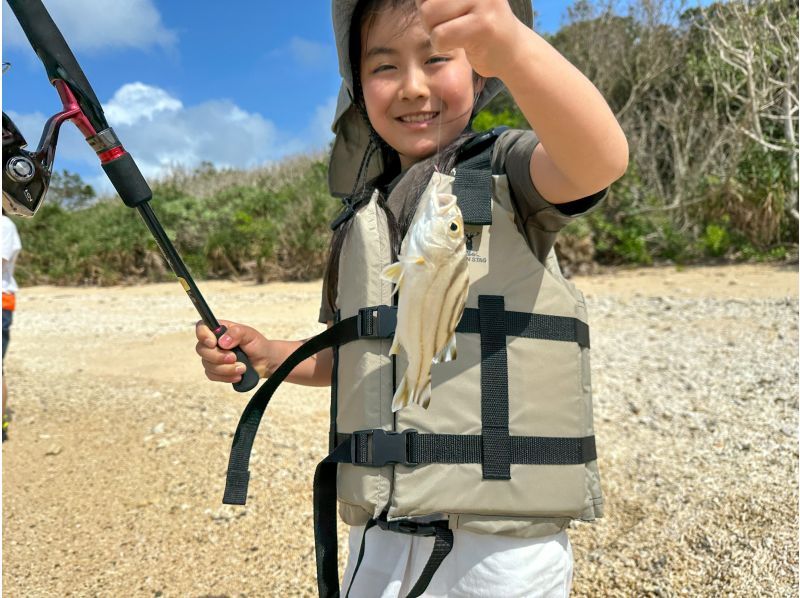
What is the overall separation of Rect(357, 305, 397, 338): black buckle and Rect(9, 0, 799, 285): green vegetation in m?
12.0

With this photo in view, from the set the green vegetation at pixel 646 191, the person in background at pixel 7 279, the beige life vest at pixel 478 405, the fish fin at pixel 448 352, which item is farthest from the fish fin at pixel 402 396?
the green vegetation at pixel 646 191

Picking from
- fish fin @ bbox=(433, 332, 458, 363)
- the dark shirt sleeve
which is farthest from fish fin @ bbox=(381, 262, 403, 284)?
the dark shirt sleeve

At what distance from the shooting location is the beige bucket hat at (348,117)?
7.75 feet

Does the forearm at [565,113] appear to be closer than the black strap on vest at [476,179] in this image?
Yes

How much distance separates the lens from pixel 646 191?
16.1 metres

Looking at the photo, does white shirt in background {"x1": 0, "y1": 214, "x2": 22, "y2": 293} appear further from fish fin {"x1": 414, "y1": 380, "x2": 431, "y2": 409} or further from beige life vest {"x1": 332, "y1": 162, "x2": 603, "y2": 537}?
fish fin {"x1": 414, "y1": 380, "x2": 431, "y2": 409}

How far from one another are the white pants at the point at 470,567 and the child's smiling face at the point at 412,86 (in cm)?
128

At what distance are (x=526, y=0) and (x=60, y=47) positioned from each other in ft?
5.08

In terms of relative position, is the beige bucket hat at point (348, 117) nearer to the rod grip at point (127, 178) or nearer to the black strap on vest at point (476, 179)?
the black strap on vest at point (476, 179)

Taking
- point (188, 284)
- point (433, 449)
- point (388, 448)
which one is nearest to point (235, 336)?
point (188, 284)

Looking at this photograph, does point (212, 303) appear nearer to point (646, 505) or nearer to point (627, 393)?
point (627, 393)

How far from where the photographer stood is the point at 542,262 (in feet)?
7.27

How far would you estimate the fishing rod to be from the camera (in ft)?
5.87

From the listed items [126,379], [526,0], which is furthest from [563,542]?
[126,379]
